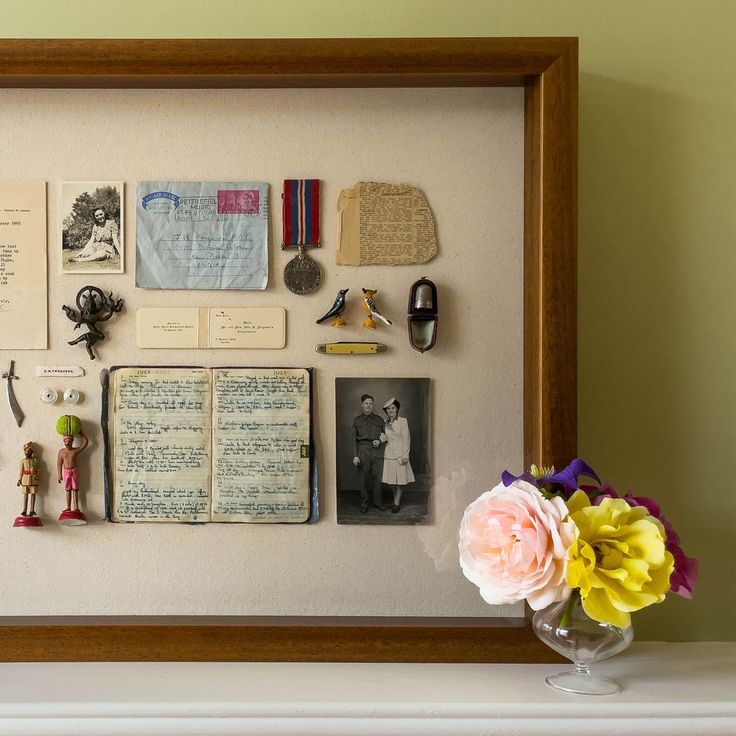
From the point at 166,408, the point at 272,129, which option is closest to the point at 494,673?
the point at 166,408

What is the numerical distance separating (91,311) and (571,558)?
0.54 m

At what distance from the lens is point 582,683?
0.74 m

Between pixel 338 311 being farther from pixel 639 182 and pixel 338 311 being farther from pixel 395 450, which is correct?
pixel 639 182

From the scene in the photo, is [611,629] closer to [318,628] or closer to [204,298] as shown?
[318,628]

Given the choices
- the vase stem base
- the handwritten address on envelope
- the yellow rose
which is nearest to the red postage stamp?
the handwritten address on envelope

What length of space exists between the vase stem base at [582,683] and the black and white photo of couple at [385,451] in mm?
201

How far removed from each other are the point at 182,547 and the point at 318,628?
0.17 metres

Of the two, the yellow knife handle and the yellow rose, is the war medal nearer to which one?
the yellow knife handle

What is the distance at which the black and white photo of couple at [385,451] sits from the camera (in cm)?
83

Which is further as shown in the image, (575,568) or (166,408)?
(166,408)

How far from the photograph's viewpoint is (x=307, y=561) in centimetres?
84

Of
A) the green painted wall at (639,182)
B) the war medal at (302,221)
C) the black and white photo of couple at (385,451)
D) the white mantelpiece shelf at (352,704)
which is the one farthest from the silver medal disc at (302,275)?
the white mantelpiece shelf at (352,704)

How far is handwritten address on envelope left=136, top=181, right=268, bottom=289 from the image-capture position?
0.83m

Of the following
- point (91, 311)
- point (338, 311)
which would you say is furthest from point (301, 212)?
point (91, 311)
